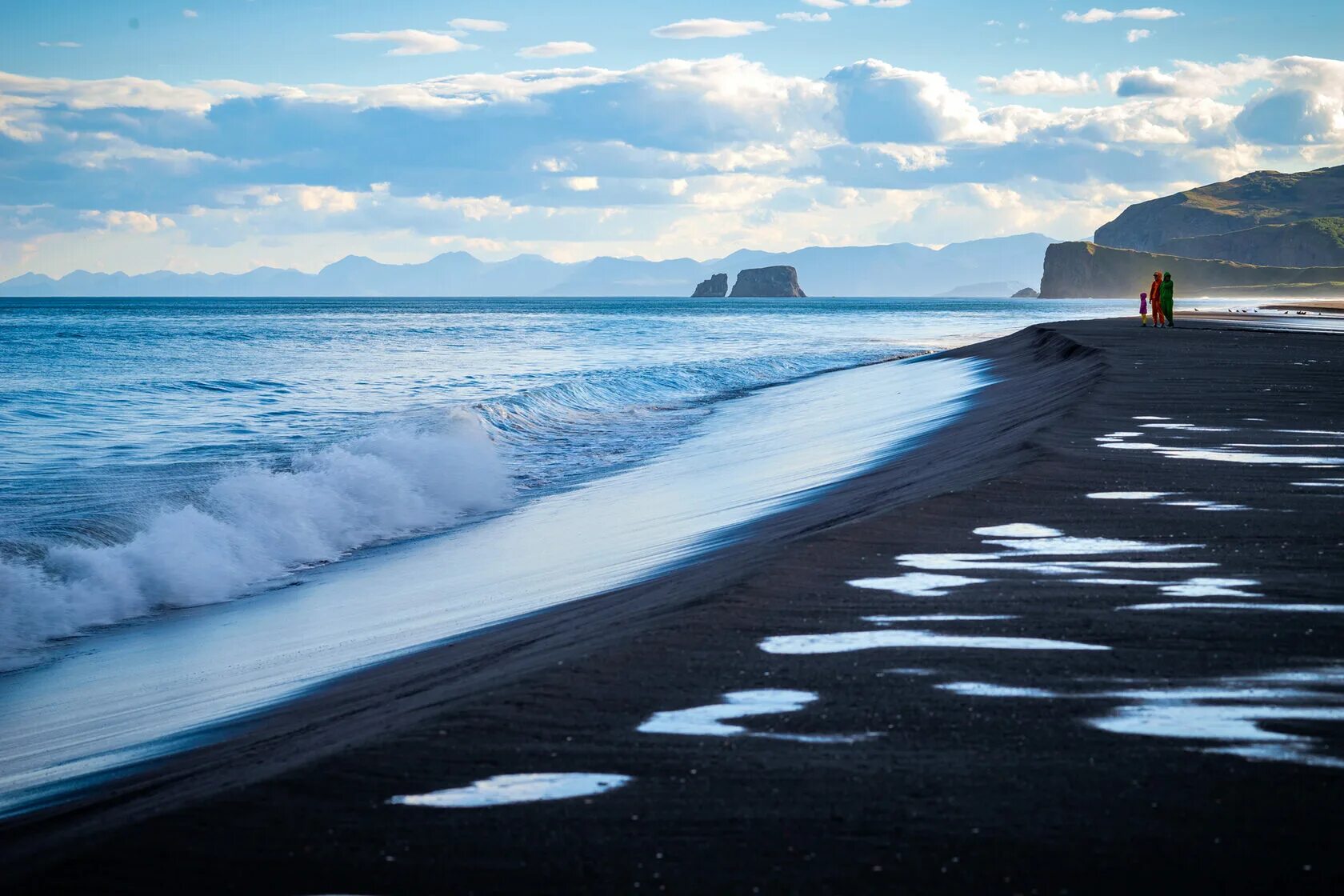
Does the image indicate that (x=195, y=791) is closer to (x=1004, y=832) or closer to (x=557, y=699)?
(x=557, y=699)

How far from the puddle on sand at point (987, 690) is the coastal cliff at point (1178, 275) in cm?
14645

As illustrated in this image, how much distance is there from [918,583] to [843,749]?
6.43 ft

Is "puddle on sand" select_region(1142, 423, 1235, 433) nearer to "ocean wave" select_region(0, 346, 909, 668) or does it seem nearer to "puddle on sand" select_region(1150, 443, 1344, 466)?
"puddle on sand" select_region(1150, 443, 1344, 466)

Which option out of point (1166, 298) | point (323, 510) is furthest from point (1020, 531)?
point (1166, 298)

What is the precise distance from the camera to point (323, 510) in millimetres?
11703

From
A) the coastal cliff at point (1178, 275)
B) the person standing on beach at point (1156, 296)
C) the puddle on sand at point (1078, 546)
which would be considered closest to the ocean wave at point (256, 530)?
the puddle on sand at point (1078, 546)

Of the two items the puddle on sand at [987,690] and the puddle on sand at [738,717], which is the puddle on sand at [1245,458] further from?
the puddle on sand at [738,717]

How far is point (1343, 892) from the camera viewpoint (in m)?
2.36

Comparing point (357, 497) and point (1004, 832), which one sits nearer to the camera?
point (1004, 832)

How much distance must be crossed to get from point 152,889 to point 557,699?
136 centimetres

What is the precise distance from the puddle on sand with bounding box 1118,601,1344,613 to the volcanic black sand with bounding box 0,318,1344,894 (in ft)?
0.12

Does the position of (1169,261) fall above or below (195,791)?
above

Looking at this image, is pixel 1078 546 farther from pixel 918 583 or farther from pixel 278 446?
pixel 278 446

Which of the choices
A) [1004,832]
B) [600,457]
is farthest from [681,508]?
[1004,832]
